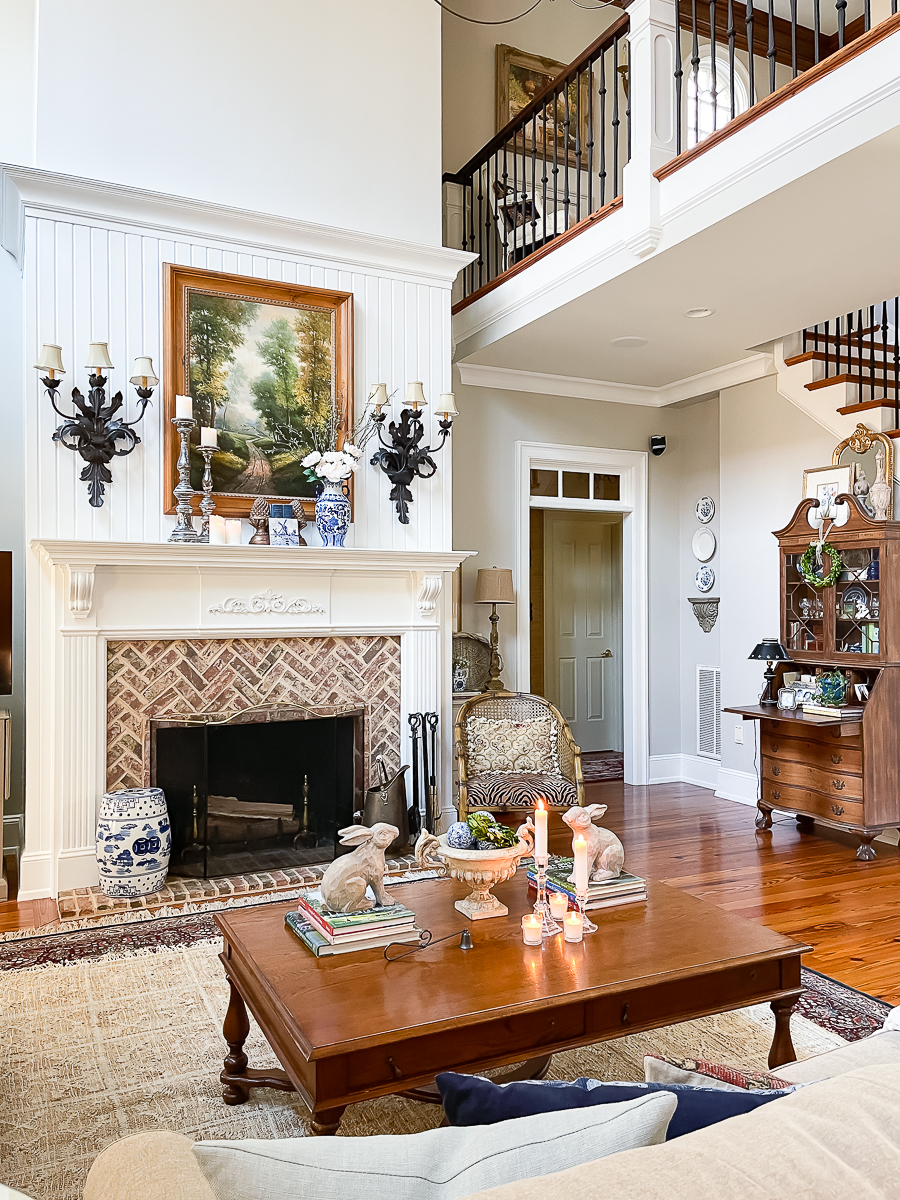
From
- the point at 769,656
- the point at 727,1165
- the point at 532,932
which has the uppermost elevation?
the point at 769,656

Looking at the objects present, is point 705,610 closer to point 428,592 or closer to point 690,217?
point 428,592

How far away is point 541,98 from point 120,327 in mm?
2718

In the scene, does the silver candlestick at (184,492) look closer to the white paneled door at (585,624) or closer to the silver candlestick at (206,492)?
the silver candlestick at (206,492)

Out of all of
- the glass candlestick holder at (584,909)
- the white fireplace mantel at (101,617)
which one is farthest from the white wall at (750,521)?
the glass candlestick holder at (584,909)

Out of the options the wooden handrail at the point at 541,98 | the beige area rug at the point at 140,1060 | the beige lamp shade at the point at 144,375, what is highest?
the wooden handrail at the point at 541,98

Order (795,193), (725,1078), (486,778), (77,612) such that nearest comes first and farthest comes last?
(725,1078)
(795,193)
(77,612)
(486,778)

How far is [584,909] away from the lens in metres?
2.45

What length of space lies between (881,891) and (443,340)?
12.0 feet

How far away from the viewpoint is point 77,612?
160 inches

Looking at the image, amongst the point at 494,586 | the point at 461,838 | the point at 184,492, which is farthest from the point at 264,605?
the point at 461,838

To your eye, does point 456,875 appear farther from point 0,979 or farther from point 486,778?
point 486,778

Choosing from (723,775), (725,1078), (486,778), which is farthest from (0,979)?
(723,775)

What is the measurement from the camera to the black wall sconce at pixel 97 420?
394 centimetres

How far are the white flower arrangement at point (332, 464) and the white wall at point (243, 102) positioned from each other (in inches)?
50.7
